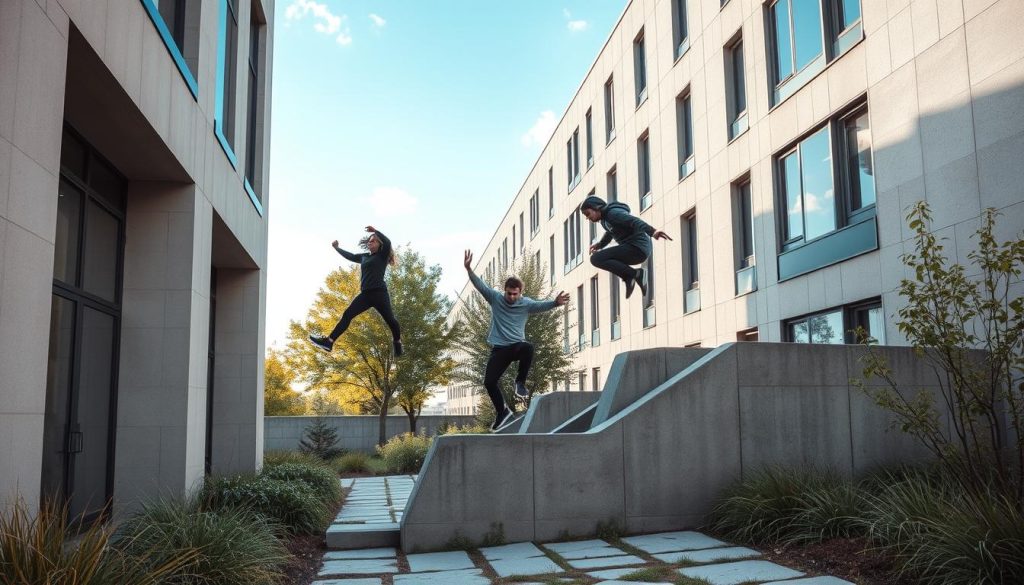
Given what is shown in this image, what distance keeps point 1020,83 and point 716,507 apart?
6768mm

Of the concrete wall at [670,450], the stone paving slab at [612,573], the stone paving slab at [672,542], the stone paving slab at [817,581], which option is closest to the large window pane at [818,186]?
the concrete wall at [670,450]

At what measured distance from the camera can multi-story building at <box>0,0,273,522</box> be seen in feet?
16.5

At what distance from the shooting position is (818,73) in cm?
1489

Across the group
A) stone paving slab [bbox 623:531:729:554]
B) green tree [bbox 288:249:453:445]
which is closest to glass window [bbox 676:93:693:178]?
green tree [bbox 288:249:453:445]

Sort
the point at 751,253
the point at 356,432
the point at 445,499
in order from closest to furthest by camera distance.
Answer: the point at 445,499, the point at 751,253, the point at 356,432

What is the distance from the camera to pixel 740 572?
6.54 m

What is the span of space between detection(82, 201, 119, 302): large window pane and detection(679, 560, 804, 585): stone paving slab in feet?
21.4

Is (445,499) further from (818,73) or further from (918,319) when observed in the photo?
(818,73)

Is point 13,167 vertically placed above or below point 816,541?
above

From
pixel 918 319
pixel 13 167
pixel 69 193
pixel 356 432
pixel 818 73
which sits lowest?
pixel 356 432

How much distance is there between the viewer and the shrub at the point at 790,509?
7277 millimetres

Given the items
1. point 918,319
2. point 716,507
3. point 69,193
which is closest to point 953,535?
point 918,319

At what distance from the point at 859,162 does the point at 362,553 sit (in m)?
10.8

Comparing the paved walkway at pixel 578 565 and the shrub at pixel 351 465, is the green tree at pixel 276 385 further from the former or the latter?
the paved walkway at pixel 578 565
